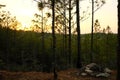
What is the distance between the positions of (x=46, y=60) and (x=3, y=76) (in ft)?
84.7

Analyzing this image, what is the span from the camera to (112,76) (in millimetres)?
19000

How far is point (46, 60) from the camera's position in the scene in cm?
4116

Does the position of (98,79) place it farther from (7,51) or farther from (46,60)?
(7,51)

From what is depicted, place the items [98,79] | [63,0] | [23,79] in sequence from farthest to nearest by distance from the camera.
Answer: [63,0], [98,79], [23,79]

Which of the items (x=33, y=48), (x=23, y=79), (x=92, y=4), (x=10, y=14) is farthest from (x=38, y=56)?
(x=23, y=79)

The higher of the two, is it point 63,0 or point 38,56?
point 63,0

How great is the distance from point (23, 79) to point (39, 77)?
1.05 metres

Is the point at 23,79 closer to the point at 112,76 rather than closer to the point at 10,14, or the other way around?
the point at 112,76

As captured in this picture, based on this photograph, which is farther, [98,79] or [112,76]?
[112,76]

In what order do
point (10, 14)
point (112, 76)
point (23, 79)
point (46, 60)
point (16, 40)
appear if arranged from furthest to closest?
point (16, 40) → point (10, 14) → point (46, 60) → point (112, 76) → point (23, 79)

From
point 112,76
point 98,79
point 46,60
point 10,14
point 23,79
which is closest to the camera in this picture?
point 23,79

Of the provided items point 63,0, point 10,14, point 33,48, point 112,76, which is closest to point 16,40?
point 33,48

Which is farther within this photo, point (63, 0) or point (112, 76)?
point (63, 0)

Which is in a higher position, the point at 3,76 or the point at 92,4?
the point at 92,4
